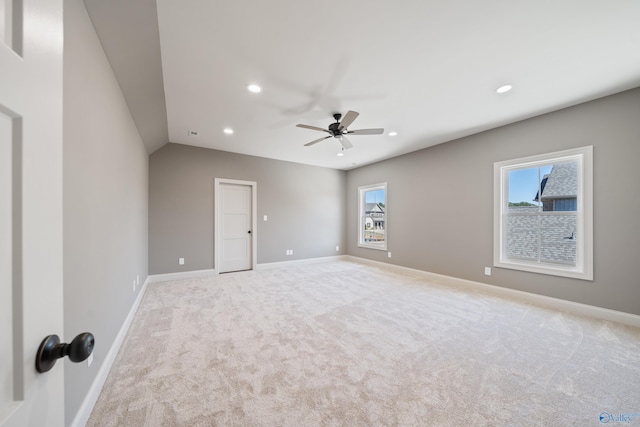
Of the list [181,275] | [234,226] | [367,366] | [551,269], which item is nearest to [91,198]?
[367,366]

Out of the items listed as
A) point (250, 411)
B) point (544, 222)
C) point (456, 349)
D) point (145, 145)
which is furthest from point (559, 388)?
point (145, 145)

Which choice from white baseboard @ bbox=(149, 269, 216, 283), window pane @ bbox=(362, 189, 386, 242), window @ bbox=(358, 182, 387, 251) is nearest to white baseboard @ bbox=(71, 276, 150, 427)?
white baseboard @ bbox=(149, 269, 216, 283)

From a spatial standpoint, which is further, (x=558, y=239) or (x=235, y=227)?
(x=235, y=227)

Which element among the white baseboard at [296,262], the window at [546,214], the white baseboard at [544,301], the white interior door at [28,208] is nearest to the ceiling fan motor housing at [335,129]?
the window at [546,214]

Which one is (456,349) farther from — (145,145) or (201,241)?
(145,145)

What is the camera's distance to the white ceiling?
5.83 feet

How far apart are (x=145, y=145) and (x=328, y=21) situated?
3.65 metres

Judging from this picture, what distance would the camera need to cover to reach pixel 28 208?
19.1 inches

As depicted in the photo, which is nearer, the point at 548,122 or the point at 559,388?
the point at 559,388

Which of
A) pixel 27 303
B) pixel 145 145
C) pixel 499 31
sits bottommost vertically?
pixel 27 303

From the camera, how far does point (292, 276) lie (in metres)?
4.95

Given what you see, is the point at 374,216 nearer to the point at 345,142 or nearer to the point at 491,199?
the point at 491,199

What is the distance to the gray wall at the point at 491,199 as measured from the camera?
9.17 ft

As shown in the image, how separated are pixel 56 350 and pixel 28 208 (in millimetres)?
Result: 317
